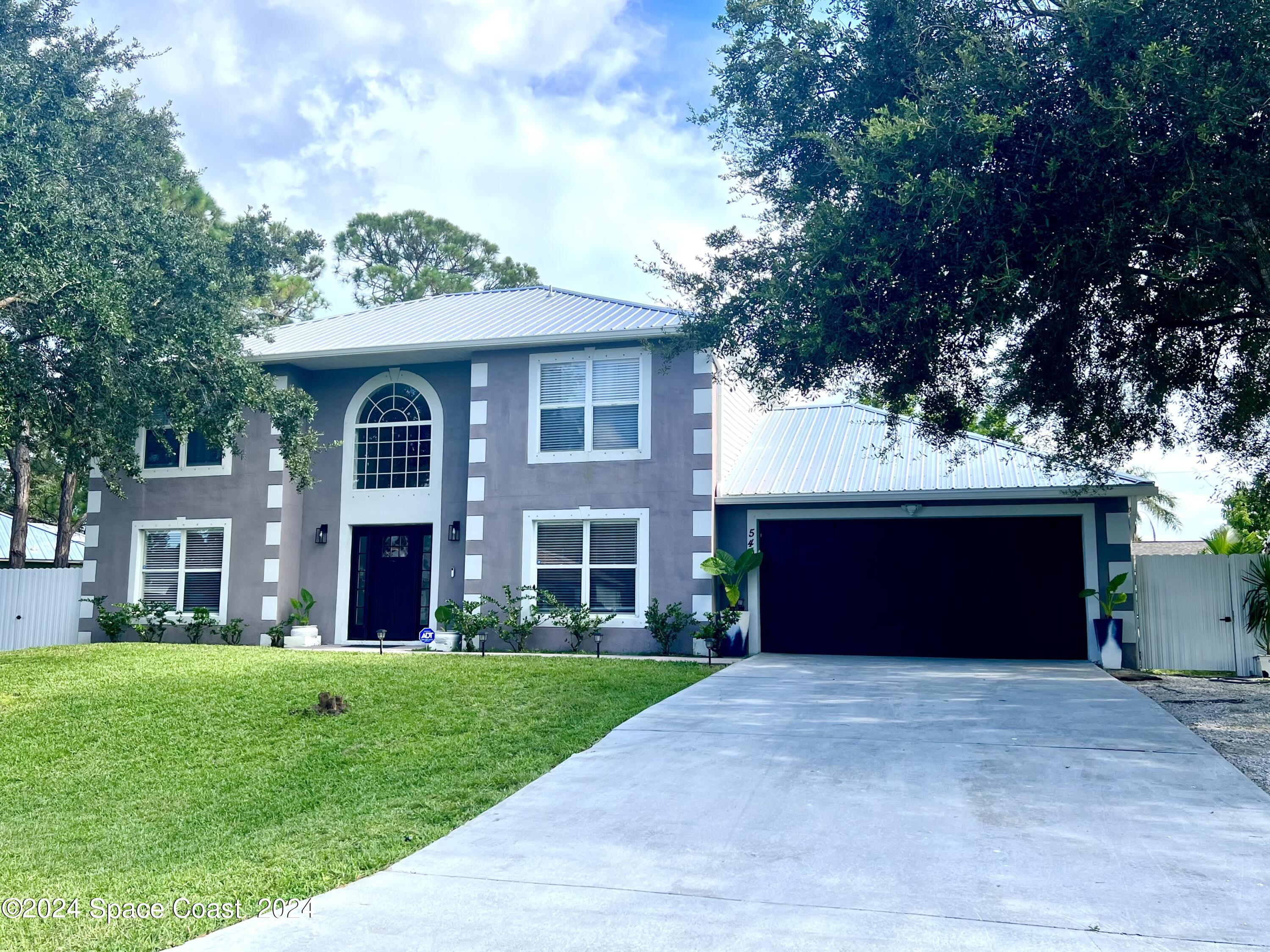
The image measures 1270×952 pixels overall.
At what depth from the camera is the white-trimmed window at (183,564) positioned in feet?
55.2

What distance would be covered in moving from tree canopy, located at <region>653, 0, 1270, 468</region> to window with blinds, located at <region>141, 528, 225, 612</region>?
32.8ft

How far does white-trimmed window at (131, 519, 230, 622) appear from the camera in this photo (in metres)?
16.8

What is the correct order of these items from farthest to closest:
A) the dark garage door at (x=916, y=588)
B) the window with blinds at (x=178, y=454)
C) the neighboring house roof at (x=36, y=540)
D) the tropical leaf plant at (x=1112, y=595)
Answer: the neighboring house roof at (x=36, y=540) → the window with blinds at (x=178, y=454) → the dark garage door at (x=916, y=588) → the tropical leaf plant at (x=1112, y=595)

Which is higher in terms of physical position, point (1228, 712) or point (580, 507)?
point (580, 507)

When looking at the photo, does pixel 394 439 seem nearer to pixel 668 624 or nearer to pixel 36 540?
pixel 668 624

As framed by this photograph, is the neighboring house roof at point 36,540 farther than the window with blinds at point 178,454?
Yes

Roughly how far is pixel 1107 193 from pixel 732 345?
4.36m

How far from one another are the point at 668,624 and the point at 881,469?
4.29 meters

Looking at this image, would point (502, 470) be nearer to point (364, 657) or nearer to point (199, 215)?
point (364, 657)

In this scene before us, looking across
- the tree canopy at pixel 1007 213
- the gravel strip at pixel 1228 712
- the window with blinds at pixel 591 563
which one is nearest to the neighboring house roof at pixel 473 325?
the window with blinds at pixel 591 563

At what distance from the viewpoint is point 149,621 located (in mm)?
16750

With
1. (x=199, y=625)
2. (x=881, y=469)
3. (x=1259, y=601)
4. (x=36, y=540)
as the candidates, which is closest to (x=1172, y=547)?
(x=1259, y=601)

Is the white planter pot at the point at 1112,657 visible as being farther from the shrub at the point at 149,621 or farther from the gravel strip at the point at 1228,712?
the shrub at the point at 149,621

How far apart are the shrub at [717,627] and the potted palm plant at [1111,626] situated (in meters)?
5.10
